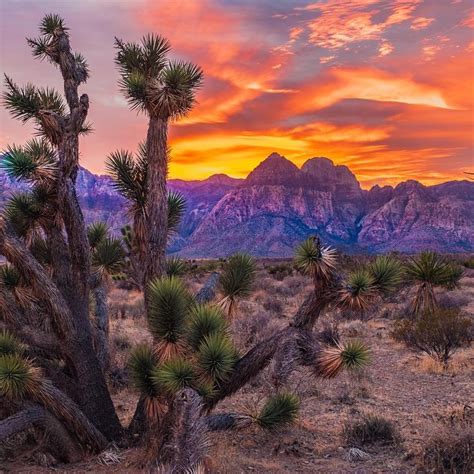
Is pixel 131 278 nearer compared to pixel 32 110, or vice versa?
pixel 32 110

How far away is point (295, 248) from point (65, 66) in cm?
410

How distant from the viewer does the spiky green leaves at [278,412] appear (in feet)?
26.2

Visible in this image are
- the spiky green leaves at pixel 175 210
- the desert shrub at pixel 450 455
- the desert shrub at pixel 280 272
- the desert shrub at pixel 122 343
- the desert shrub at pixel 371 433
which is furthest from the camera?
the desert shrub at pixel 280 272

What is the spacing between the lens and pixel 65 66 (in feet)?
24.9

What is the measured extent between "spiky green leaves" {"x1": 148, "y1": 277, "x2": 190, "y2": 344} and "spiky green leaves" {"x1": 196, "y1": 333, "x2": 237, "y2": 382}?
1.21ft

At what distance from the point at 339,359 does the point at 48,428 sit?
3.82 meters

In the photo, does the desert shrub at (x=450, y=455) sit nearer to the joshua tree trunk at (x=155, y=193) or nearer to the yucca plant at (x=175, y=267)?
the joshua tree trunk at (x=155, y=193)

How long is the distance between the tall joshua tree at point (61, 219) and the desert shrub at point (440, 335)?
8.21 meters

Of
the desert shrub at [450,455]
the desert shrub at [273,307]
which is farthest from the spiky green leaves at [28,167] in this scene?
the desert shrub at [273,307]

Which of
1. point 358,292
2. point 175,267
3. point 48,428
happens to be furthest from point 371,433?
point 48,428

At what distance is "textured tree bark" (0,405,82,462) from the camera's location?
6555mm

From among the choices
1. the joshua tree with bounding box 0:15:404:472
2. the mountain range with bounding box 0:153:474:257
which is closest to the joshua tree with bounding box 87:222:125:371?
the joshua tree with bounding box 0:15:404:472

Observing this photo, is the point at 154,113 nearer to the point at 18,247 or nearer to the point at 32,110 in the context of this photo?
the point at 32,110

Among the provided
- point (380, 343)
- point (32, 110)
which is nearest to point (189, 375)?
point (32, 110)
